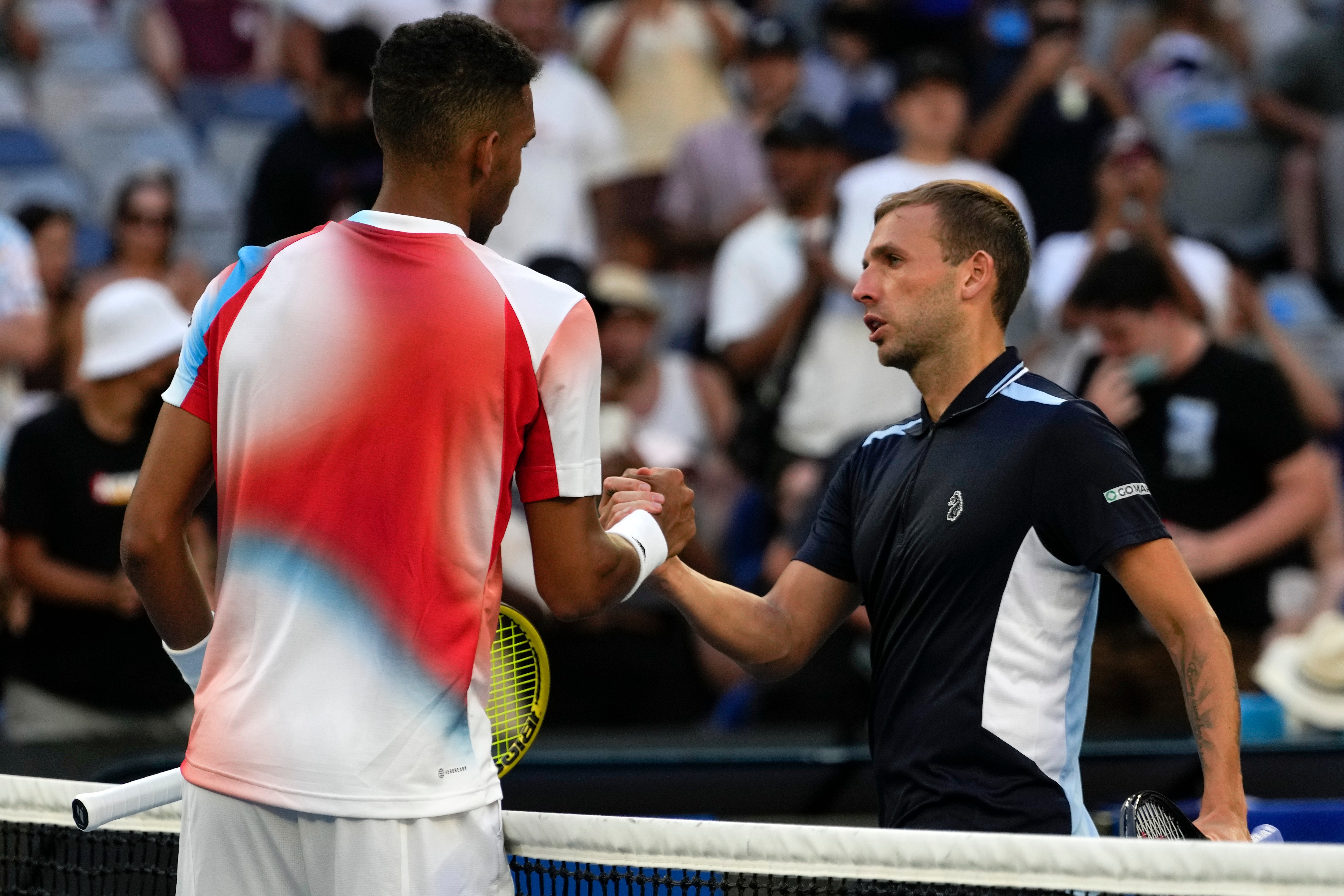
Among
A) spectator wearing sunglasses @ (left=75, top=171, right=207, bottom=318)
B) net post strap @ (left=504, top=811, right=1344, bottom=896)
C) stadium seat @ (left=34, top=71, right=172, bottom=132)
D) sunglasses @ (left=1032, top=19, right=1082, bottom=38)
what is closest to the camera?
net post strap @ (left=504, top=811, right=1344, bottom=896)

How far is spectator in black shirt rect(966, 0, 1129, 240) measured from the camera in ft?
29.2

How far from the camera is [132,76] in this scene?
1112 cm

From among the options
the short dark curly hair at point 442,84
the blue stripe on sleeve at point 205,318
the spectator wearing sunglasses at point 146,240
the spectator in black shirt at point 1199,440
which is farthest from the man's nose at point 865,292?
the spectator wearing sunglasses at point 146,240

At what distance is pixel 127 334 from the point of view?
5.80 metres

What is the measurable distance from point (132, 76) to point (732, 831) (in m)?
9.70

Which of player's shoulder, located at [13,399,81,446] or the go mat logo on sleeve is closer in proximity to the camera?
the go mat logo on sleeve

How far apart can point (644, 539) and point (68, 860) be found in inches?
54.0

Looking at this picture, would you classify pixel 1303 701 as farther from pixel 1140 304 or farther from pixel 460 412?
pixel 460 412

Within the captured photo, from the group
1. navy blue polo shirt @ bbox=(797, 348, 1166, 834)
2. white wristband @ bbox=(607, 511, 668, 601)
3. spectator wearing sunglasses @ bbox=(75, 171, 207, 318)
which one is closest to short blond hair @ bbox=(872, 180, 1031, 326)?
navy blue polo shirt @ bbox=(797, 348, 1166, 834)

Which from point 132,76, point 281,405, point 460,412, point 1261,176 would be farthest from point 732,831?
point 132,76

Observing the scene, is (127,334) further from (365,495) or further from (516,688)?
(365,495)

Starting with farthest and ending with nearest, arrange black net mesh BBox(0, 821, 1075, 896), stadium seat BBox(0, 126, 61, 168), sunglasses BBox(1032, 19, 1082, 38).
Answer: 1. stadium seat BBox(0, 126, 61, 168)
2. sunglasses BBox(1032, 19, 1082, 38)
3. black net mesh BBox(0, 821, 1075, 896)

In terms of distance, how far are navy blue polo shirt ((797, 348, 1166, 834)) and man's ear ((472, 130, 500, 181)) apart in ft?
3.44

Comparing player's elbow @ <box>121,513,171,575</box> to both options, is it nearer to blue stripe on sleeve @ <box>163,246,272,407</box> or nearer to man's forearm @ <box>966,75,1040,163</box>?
blue stripe on sleeve @ <box>163,246,272,407</box>
